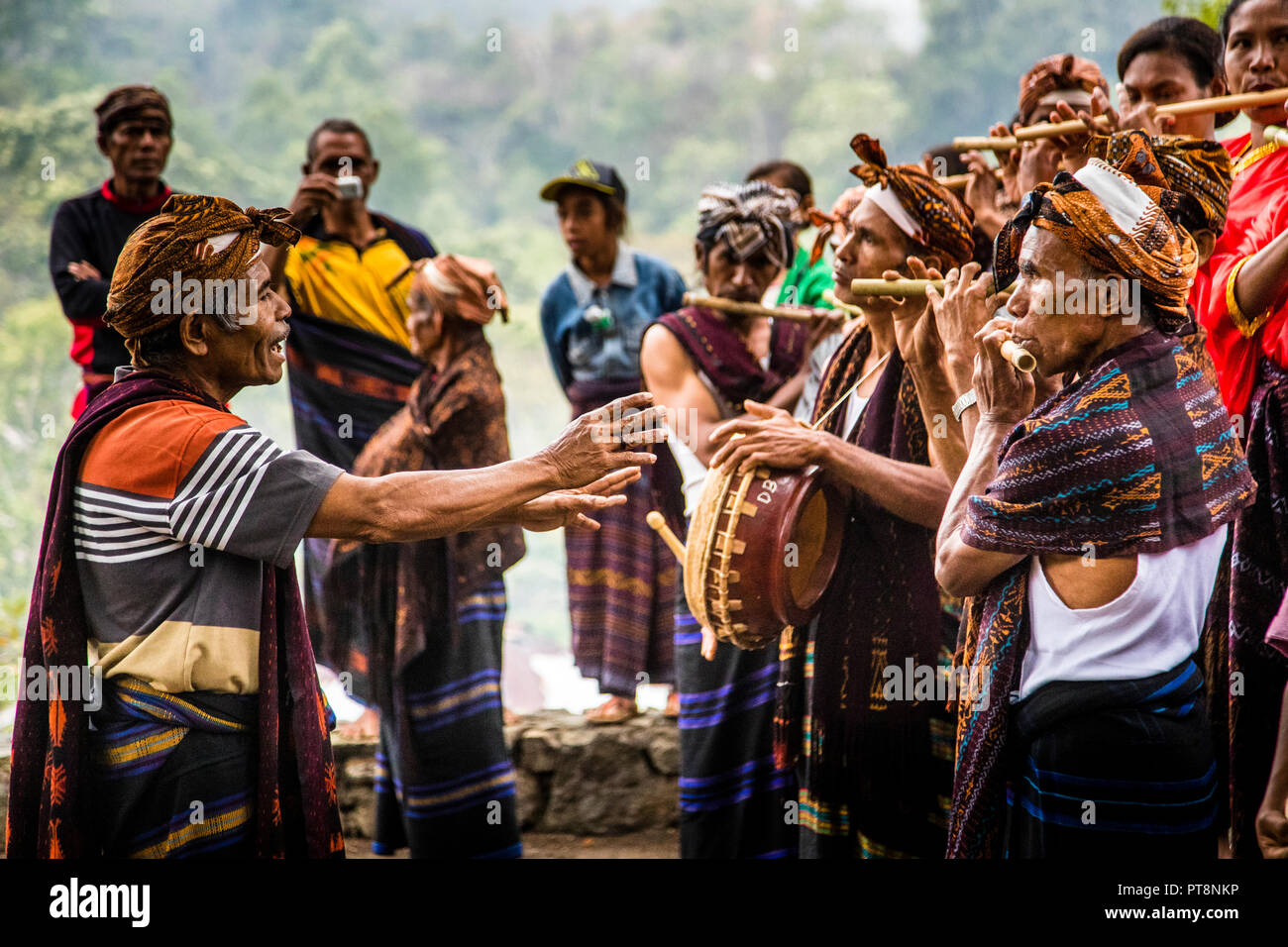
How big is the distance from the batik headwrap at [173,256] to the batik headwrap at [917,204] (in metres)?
1.60

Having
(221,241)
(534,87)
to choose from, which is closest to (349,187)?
(221,241)

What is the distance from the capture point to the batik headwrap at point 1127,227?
2354 millimetres

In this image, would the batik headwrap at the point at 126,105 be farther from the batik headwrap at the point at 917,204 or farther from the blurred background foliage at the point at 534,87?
the blurred background foliage at the point at 534,87

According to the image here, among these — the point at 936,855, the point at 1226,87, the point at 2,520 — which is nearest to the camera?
the point at 936,855

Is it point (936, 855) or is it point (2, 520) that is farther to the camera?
point (2, 520)

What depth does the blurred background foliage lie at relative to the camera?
17.4 meters

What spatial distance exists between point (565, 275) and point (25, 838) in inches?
150

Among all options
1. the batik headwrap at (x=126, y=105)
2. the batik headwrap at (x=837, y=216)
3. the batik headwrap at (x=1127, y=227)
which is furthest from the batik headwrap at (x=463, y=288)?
the batik headwrap at (x=1127, y=227)

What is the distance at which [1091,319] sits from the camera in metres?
2.41

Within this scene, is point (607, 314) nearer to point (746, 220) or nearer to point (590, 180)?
point (590, 180)

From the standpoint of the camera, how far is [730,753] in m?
3.96

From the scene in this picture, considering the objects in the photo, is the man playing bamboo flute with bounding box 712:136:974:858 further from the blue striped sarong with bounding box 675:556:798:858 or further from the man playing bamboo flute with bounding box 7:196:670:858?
the man playing bamboo flute with bounding box 7:196:670:858
